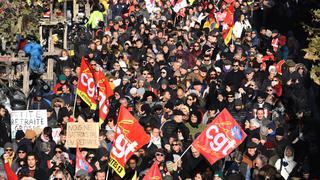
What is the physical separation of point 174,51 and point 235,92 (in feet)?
15.8

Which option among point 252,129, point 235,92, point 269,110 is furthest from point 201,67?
point 252,129

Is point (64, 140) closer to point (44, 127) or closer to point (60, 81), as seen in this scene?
point (44, 127)

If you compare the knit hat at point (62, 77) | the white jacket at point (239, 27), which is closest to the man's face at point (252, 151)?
the knit hat at point (62, 77)

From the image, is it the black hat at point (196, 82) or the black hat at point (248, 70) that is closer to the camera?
the black hat at point (196, 82)

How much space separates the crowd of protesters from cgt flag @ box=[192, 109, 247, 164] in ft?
0.89

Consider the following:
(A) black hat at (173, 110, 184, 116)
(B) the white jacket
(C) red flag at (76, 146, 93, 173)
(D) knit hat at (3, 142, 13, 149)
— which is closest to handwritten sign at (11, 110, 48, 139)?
→ (D) knit hat at (3, 142, 13, 149)

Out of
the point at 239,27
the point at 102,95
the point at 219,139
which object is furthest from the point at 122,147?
the point at 239,27

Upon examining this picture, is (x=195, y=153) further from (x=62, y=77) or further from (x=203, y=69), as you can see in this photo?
(x=62, y=77)

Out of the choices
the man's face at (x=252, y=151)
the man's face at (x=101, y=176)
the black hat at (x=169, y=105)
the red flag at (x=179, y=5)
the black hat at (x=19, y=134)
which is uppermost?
the man's face at (x=252, y=151)

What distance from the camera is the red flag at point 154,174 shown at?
1608cm

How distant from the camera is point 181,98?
21.2 meters

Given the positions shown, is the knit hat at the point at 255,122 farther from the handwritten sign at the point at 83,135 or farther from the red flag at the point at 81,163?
the red flag at the point at 81,163

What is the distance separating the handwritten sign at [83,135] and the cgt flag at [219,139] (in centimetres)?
181

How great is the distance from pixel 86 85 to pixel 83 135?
185cm
